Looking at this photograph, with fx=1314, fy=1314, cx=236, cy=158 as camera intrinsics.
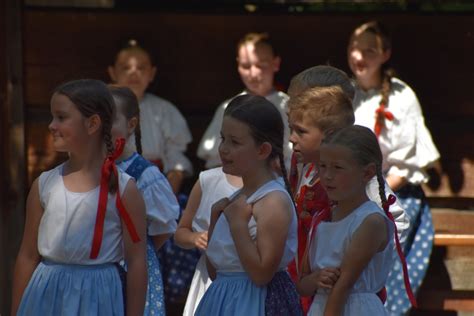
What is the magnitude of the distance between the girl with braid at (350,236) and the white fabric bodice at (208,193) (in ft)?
3.61

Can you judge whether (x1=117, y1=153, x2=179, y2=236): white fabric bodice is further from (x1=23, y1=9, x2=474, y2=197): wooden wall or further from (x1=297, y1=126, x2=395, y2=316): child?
(x1=23, y1=9, x2=474, y2=197): wooden wall

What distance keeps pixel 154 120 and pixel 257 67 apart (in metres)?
0.67

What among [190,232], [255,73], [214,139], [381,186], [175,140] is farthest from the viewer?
[175,140]

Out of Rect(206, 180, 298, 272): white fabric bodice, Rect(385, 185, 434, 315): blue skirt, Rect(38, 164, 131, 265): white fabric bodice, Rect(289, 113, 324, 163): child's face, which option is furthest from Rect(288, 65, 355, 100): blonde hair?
Rect(385, 185, 434, 315): blue skirt

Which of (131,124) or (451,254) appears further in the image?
(451,254)

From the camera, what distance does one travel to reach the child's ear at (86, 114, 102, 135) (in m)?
4.62

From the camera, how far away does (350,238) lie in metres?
4.46

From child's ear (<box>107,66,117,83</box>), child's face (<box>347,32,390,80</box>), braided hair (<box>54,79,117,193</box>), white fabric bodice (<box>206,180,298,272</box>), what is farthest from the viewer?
child's ear (<box>107,66,117,83</box>)

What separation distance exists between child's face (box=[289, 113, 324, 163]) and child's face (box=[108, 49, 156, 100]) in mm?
2715

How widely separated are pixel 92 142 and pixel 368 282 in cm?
108

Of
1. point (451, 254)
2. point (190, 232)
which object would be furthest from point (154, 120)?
point (190, 232)

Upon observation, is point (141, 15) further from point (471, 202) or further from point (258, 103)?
point (258, 103)

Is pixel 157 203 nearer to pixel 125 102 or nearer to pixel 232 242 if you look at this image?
pixel 125 102

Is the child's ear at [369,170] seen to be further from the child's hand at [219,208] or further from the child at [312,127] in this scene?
the child's hand at [219,208]
